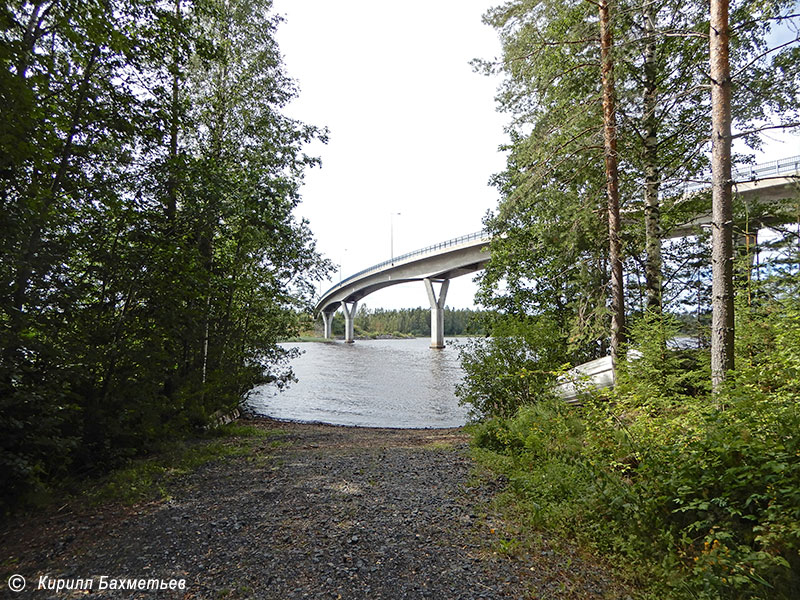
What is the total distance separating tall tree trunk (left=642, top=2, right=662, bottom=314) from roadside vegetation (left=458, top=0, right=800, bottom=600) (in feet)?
0.13

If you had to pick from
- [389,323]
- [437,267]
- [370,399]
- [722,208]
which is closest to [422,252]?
[437,267]

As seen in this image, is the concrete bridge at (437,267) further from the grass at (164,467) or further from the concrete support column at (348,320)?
the grass at (164,467)

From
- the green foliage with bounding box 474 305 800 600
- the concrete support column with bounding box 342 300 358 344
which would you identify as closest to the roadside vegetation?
the green foliage with bounding box 474 305 800 600

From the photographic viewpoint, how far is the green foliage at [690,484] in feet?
8.84

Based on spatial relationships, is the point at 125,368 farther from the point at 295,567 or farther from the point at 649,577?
the point at 649,577

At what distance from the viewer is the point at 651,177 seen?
902 centimetres

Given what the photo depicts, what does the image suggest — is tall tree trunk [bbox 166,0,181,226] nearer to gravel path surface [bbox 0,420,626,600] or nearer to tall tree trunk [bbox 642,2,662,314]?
gravel path surface [bbox 0,420,626,600]

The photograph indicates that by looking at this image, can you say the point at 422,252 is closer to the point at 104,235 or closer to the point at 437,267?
the point at 437,267

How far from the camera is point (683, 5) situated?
7496mm

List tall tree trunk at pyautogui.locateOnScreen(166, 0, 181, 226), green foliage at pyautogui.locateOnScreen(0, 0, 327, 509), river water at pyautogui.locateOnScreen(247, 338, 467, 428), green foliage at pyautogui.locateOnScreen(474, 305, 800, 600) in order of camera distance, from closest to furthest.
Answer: green foliage at pyautogui.locateOnScreen(474, 305, 800, 600), green foliage at pyautogui.locateOnScreen(0, 0, 327, 509), tall tree trunk at pyautogui.locateOnScreen(166, 0, 181, 226), river water at pyautogui.locateOnScreen(247, 338, 467, 428)

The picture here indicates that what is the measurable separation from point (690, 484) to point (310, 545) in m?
3.25

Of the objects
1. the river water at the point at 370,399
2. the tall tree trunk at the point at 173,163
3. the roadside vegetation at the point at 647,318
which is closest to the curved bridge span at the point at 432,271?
the river water at the point at 370,399

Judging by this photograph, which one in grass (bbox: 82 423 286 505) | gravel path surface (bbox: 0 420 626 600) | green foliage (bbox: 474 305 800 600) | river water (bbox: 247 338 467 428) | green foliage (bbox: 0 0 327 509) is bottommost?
river water (bbox: 247 338 467 428)

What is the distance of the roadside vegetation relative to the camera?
3.14 metres
